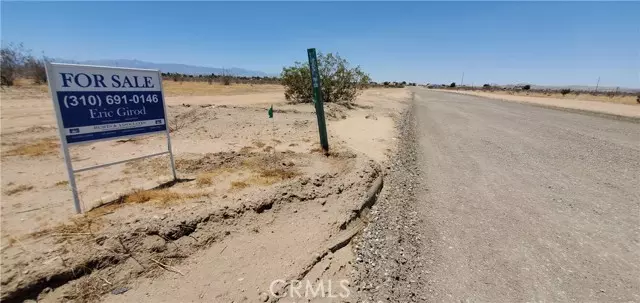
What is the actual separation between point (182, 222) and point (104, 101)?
2398mm

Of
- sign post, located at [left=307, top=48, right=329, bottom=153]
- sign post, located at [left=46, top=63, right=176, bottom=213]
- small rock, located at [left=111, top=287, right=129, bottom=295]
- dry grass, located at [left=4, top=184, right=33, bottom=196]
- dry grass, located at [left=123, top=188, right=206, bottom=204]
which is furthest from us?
sign post, located at [left=307, top=48, right=329, bottom=153]

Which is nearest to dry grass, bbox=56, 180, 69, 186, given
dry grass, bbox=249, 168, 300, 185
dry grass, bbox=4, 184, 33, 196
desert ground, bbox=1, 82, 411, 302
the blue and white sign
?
desert ground, bbox=1, 82, 411, 302

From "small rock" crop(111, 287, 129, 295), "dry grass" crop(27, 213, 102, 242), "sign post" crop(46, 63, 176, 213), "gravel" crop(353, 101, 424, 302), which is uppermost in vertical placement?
"sign post" crop(46, 63, 176, 213)

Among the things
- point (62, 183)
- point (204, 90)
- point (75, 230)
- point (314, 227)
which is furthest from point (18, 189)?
point (204, 90)

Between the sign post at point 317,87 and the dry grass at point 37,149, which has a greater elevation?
the sign post at point 317,87

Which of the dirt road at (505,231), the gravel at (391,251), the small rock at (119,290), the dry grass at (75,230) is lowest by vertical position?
the dirt road at (505,231)

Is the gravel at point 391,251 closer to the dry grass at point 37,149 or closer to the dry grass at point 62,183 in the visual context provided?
the dry grass at point 62,183

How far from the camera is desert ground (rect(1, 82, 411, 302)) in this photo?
9.86ft

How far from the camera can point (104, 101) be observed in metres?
4.70

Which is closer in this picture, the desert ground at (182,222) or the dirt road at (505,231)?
Answer: the desert ground at (182,222)

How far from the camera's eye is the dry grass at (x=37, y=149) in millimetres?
7680

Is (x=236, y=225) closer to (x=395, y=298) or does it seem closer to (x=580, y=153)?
(x=395, y=298)

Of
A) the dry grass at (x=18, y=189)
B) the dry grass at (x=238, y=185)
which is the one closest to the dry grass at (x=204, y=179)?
the dry grass at (x=238, y=185)

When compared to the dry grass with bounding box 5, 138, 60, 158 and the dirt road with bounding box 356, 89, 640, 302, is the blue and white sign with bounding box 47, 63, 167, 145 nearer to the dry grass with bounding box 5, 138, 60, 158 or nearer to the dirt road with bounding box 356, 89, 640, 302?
the dirt road with bounding box 356, 89, 640, 302
